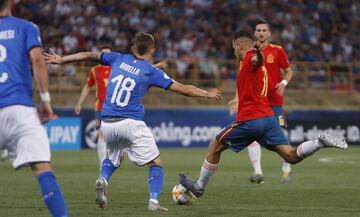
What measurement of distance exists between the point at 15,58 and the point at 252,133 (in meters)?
4.36

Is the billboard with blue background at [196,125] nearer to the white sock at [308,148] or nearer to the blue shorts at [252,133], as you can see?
the blue shorts at [252,133]

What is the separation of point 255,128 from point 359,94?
69.5 feet

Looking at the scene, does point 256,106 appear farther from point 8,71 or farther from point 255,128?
point 8,71

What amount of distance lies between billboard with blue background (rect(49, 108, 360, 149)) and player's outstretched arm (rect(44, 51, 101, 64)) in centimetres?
1559

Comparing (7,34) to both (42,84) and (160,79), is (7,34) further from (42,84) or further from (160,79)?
(160,79)

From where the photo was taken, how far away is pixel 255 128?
11453 mm

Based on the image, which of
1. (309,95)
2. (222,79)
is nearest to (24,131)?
(222,79)

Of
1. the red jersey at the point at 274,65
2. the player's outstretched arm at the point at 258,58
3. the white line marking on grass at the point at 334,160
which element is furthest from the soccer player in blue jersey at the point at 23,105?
the white line marking on grass at the point at 334,160

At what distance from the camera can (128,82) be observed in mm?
10734

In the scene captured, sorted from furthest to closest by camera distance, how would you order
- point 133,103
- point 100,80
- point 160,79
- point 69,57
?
point 100,80 < point 133,103 < point 160,79 < point 69,57

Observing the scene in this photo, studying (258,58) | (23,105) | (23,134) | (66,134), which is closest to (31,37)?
(23,105)

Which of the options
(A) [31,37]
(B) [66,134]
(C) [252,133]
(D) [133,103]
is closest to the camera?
(A) [31,37]

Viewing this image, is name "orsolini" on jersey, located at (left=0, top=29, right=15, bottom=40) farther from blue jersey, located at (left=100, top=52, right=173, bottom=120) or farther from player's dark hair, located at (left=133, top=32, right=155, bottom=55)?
player's dark hair, located at (left=133, top=32, right=155, bottom=55)

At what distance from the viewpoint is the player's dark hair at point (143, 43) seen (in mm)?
10789
